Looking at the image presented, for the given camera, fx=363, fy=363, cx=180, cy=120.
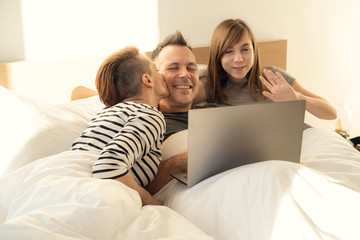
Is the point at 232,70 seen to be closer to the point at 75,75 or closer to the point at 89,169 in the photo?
the point at 75,75

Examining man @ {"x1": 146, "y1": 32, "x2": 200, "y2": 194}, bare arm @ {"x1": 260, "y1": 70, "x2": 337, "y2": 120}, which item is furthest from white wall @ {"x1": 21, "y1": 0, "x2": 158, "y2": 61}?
bare arm @ {"x1": 260, "y1": 70, "x2": 337, "y2": 120}

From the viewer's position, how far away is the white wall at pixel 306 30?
2.38 meters

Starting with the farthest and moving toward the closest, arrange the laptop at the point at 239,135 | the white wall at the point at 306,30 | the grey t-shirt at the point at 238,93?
the white wall at the point at 306,30
the grey t-shirt at the point at 238,93
the laptop at the point at 239,135

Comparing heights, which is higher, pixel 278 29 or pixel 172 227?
pixel 278 29

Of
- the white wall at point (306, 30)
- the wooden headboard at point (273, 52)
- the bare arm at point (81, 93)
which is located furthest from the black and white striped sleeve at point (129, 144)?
the wooden headboard at point (273, 52)

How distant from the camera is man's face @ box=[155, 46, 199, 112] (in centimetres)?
171

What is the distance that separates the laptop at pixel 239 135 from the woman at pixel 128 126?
0.16m

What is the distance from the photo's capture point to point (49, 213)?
780 mm

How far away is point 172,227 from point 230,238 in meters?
0.15

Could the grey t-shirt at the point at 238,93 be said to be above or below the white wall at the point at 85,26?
below

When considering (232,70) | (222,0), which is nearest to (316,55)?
(222,0)

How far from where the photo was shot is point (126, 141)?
3.59 ft

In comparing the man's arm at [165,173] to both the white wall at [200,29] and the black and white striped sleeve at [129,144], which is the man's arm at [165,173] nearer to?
the black and white striped sleeve at [129,144]

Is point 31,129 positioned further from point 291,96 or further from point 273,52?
point 273,52
